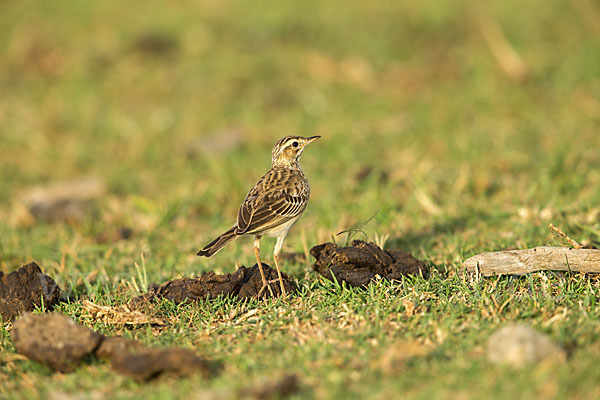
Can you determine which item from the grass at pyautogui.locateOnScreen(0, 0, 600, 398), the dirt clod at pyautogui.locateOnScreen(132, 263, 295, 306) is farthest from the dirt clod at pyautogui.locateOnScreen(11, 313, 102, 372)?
the dirt clod at pyautogui.locateOnScreen(132, 263, 295, 306)

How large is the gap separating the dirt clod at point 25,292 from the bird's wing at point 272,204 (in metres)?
1.56

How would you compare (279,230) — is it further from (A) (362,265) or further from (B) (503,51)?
(B) (503,51)

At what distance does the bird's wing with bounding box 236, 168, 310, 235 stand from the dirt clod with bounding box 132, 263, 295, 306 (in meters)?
0.48

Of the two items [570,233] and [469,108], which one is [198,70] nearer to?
[469,108]

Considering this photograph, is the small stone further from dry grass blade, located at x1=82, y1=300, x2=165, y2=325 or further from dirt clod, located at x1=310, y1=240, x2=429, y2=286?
dry grass blade, located at x1=82, y1=300, x2=165, y2=325

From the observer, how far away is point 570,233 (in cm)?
664

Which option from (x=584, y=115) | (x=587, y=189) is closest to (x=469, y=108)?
(x=584, y=115)

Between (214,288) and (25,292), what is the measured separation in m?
1.50

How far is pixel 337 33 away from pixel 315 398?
10539 mm

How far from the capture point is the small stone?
380 centimetres

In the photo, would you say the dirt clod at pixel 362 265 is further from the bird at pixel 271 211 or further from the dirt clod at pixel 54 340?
the dirt clod at pixel 54 340

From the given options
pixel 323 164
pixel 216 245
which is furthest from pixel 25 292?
pixel 323 164

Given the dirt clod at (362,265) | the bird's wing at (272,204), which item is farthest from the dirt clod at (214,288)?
the bird's wing at (272,204)

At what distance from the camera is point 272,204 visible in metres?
6.02
